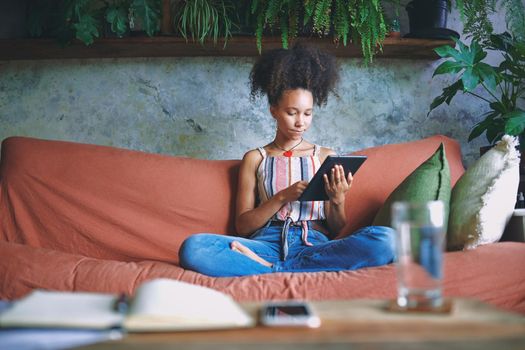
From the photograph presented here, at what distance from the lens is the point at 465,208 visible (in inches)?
68.9

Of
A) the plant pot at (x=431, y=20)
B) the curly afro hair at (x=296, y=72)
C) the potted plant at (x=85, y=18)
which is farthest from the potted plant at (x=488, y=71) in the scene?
the potted plant at (x=85, y=18)

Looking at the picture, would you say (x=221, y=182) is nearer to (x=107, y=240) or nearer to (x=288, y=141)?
(x=288, y=141)

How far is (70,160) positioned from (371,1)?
1.39m

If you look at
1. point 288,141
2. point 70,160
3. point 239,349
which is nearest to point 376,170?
point 288,141

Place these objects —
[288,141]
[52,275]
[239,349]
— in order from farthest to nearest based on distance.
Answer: [288,141] < [52,275] < [239,349]

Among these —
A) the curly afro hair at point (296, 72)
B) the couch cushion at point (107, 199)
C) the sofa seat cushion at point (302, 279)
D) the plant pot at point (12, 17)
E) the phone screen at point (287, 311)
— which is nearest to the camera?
the phone screen at point (287, 311)

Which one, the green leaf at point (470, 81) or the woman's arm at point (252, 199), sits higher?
the green leaf at point (470, 81)

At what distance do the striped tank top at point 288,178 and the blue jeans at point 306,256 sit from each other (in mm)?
227

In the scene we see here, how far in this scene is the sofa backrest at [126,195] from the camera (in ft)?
6.93

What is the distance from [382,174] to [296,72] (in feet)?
1.77

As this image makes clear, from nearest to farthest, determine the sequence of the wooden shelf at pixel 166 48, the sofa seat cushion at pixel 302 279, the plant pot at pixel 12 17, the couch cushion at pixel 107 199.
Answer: the sofa seat cushion at pixel 302 279, the couch cushion at pixel 107 199, the wooden shelf at pixel 166 48, the plant pot at pixel 12 17

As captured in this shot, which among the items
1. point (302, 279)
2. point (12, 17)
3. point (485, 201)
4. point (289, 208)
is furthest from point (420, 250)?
point (12, 17)

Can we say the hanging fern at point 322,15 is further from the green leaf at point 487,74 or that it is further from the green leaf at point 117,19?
the green leaf at point 117,19

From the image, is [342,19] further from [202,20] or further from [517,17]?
[517,17]
